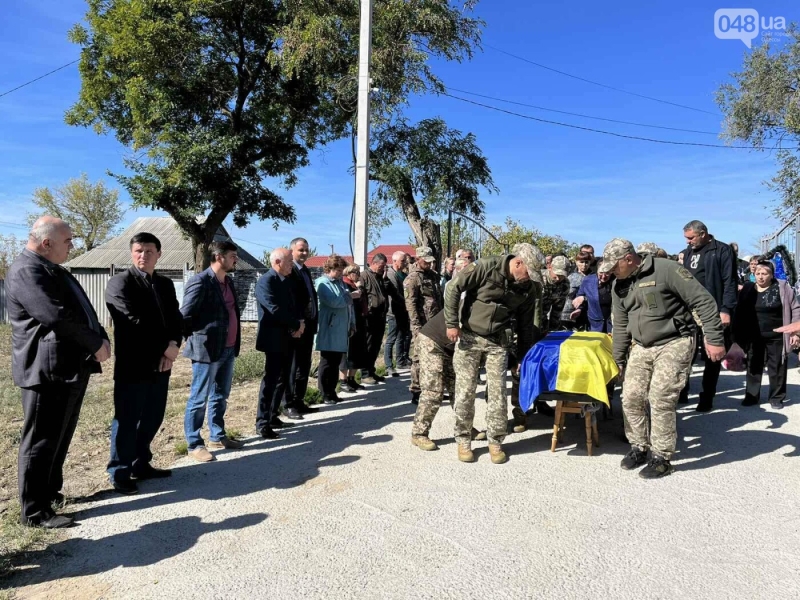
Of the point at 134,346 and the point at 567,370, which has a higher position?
the point at 134,346

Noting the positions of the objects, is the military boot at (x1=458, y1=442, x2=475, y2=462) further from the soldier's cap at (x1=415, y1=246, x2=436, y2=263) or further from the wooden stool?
the soldier's cap at (x1=415, y1=246, x2=436, y2=263)

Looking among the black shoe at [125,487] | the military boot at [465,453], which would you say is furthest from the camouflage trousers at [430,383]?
the black shoe at [125,487]

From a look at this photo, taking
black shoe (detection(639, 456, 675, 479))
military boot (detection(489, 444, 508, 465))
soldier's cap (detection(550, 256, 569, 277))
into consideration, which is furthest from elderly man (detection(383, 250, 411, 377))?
black shoe (detection(639, 456, 675, 479))

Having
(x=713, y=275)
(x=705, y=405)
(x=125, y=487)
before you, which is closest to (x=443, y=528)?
(x=125, y=487)

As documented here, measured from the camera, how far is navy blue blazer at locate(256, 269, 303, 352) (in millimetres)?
6051

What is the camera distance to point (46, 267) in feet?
12.1

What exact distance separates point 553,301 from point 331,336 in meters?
2.88

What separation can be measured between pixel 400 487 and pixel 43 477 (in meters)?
2.44

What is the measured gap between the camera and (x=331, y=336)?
7.32m

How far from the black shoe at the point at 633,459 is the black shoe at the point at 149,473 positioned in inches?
149

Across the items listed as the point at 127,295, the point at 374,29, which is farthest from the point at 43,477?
the point at 374,29

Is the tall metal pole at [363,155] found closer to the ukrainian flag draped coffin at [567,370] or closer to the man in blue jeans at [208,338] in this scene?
the man in blue jeans at [208,338]

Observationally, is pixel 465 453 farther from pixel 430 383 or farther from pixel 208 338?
pixel 208 338

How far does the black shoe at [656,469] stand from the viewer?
4.70 m
